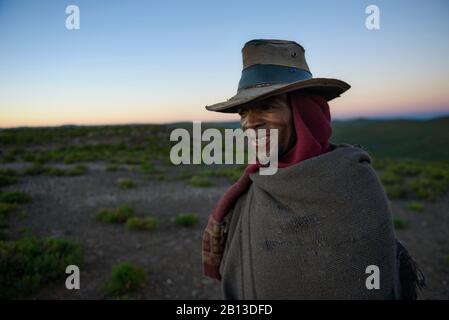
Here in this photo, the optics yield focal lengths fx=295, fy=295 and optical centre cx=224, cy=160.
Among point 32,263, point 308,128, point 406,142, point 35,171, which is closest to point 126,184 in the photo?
point 35,171

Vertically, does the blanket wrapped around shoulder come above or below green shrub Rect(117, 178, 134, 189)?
above

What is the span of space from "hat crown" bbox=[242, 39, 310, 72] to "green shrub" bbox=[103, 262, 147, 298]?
401 centimetres

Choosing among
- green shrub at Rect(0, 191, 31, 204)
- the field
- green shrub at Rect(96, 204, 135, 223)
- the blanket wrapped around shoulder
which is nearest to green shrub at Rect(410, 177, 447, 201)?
the field

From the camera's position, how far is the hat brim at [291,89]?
1482 millimetres

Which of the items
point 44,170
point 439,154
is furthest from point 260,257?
point 439,154

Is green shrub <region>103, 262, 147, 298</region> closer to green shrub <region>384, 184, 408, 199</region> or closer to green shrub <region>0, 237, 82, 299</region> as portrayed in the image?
green shrub <region>0, 237, 82, 299</region>

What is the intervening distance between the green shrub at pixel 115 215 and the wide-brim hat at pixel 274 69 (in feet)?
21.0

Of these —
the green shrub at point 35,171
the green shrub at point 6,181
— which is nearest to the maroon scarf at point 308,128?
the green shrub at point 6,181

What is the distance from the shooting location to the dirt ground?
187 inches

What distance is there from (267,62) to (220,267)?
1363mm

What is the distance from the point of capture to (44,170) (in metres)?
14.5

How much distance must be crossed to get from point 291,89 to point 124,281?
4.20 m

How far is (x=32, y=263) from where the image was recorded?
477 cm

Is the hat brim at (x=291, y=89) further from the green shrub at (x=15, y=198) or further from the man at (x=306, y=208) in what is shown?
the green shrub at (x=15, y=198)
